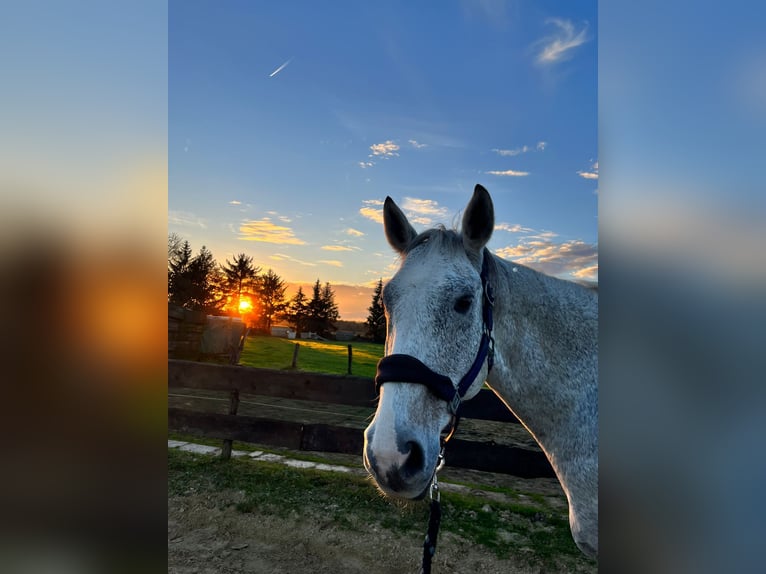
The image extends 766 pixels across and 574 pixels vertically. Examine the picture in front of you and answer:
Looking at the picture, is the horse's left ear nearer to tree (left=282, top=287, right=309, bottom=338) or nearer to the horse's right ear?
the horse's right ear

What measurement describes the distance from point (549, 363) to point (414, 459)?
88 centimetres

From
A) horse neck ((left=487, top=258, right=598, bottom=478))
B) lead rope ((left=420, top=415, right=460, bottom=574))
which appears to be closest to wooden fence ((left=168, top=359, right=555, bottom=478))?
horse neck ((left=487, top=258, right=598, bottom=478))

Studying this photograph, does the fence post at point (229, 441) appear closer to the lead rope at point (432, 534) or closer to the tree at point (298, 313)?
the lead rope at point (432, 534)

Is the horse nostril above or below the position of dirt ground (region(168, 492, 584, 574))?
above

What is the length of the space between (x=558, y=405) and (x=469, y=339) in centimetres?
60

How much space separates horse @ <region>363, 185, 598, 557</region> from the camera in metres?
1.51

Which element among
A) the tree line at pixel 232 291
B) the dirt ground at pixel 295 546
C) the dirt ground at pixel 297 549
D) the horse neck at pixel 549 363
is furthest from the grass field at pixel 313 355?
the horse neck at pixel 549 363

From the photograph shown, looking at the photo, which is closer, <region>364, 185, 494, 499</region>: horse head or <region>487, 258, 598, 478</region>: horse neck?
<region>364, 185, 494, 499</region>: horse head

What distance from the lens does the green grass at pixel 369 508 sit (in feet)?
11.8

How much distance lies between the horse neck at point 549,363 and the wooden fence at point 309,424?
1.67 m

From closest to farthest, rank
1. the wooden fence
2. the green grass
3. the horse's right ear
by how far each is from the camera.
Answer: the horse's right ear → the green grass → the wooden fence

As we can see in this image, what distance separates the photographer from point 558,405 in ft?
6.31
